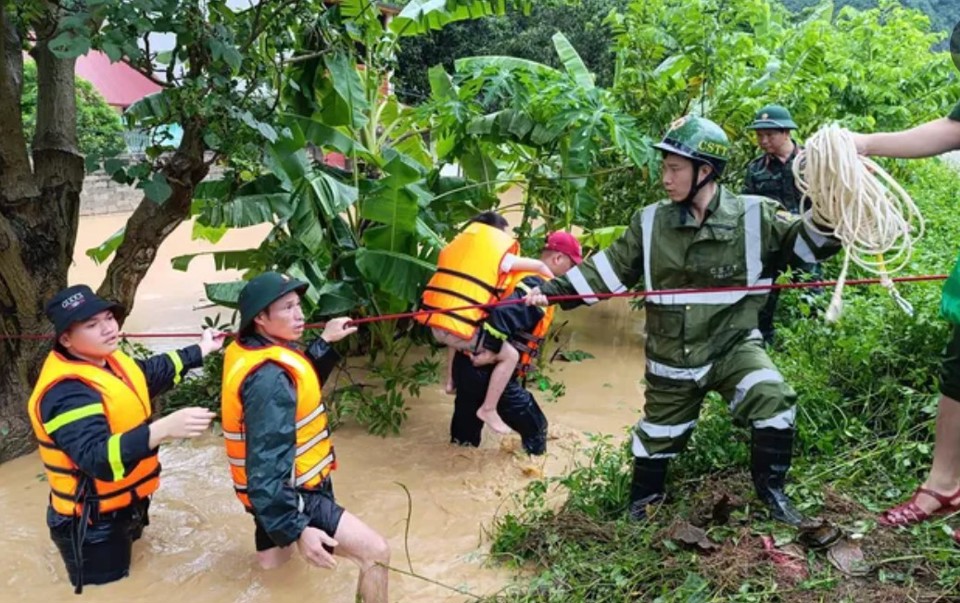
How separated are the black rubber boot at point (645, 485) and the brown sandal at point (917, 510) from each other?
90cm

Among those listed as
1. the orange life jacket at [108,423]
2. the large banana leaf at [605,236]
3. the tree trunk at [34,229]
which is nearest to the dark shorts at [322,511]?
the orange life jacket at [108,423]

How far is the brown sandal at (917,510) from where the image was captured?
303 cm

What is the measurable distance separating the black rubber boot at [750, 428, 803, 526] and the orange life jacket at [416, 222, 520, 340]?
193cm

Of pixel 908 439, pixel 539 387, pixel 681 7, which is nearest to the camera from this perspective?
pixel 908 439

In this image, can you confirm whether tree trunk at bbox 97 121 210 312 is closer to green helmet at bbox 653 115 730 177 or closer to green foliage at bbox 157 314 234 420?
green foliage at bbox 157 314 234 420

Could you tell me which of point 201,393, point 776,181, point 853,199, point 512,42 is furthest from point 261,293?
point 512,42

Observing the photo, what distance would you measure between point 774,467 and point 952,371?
0.76 meters

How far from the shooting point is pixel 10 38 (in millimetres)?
4734

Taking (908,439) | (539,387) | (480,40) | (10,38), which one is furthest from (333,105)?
(480,40)

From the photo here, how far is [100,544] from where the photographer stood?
3479mm

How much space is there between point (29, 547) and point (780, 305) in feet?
18.1

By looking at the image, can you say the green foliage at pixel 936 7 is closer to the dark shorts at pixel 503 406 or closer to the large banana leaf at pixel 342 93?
the large banana leaf at pixel 342 93

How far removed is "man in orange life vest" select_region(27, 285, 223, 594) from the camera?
3.14 m

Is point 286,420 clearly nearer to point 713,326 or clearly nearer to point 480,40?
point 713,326
